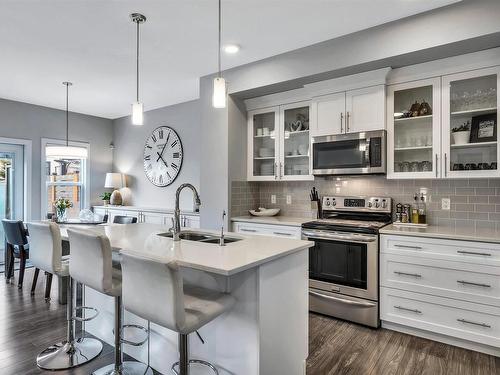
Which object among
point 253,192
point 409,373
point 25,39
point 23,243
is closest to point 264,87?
point 253,192

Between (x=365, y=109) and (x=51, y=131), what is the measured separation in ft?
16.8

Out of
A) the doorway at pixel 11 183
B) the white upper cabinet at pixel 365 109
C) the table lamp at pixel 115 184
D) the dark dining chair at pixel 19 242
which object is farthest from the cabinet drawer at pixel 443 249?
the doorway at pixel 11 183

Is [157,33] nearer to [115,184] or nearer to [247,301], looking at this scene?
[247,301]

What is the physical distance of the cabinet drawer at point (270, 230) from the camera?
11.3 ft

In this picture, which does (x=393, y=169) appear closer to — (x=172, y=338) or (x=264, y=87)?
(x=264, y=87)

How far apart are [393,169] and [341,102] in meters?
0.85

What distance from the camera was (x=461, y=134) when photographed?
9.20 feet

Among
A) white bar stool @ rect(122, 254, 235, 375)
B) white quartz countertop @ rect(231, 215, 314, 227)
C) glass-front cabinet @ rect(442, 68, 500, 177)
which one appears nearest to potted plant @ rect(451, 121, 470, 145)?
glass-front cabinet @ rect(442, 68, 500, 177)

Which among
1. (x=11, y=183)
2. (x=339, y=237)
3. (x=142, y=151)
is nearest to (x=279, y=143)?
(x=339, y=237)

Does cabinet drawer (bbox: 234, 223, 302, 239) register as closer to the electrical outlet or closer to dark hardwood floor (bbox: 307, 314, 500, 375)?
dark hardwood floor (bbox: 307, 314, 500, 375)

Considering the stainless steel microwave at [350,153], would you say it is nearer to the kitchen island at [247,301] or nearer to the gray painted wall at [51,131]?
the kitchen island at [247,301]

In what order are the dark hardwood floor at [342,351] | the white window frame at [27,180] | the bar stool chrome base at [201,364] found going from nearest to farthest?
the bar stool chrome base at [201,364]
the dark hardwood floor at [342,351]
the white window frame at [27,180]

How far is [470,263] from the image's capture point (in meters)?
2.49

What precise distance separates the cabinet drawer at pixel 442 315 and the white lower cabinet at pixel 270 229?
3.24 feet
